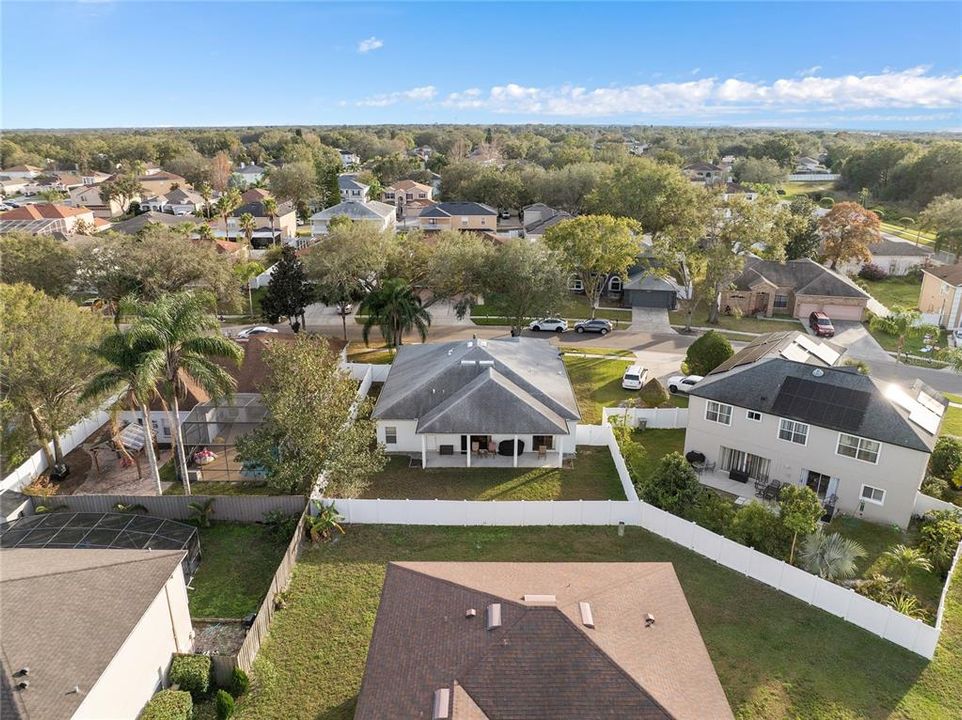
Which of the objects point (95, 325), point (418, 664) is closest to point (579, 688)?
point (418, 664)

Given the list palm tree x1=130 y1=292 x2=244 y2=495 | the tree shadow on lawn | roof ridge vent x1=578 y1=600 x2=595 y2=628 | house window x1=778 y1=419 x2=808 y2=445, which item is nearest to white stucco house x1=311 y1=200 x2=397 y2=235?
palm tree x1=130 y1=292 x2=244 y2=495

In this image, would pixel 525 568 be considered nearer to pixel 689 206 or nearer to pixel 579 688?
pixel 579 688

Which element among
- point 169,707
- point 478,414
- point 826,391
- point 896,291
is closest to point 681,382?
point 826,391

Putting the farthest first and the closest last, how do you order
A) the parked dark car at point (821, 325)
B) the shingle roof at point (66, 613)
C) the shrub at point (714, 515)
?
the parked dark car at point (821, 325) → the shrub at point (714, 515) → the shingle roof at point (66, 613)

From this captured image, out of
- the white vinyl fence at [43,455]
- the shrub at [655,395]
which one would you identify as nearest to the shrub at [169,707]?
the white vinyl fence at [43,455]

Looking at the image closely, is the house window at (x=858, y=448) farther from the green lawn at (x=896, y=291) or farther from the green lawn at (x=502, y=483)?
the green lawn at (x=896, y=291)

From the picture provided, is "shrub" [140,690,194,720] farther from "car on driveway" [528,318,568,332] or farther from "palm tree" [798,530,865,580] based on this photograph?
"car on driveway" [528,318,568,332]

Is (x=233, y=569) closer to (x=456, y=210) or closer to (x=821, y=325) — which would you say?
(x=821, y=325)
